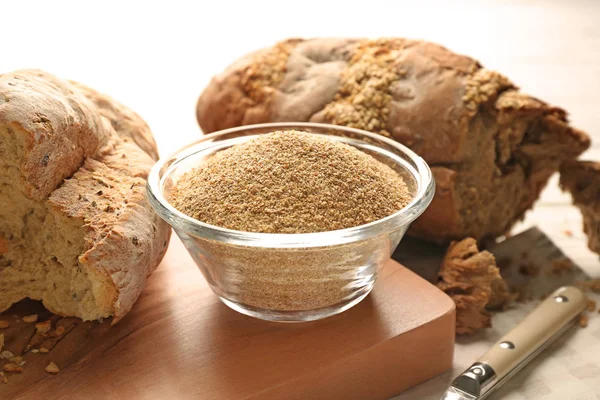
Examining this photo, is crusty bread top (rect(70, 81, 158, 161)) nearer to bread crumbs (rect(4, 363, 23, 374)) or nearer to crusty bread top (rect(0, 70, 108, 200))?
crusty bread top (rect(0, 70, 108, 200))

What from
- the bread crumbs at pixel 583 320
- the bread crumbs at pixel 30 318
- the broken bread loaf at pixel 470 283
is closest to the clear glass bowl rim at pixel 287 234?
the broken bread loaf at pixel 470 283

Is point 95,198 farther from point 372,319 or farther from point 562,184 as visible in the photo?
point 562,184

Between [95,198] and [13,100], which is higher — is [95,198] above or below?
below

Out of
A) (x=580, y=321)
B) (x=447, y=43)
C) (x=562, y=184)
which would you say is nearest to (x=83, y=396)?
(x=580, y=321)

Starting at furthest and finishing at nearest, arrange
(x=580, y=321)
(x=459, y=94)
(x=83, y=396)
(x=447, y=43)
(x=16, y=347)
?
(x=447, y=43) < (x=459, y=94) < (x=580, y=321) < (x=16, y=347) < (x=83, y=396)

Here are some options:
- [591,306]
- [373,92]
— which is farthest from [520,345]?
[373,92]

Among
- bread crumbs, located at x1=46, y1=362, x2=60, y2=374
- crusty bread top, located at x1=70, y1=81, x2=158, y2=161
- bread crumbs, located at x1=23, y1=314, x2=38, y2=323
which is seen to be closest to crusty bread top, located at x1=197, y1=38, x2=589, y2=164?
crusty bread top, located at x1=70, y1=81, x2=158, y2=161

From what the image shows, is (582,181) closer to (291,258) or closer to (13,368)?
(291,258)
